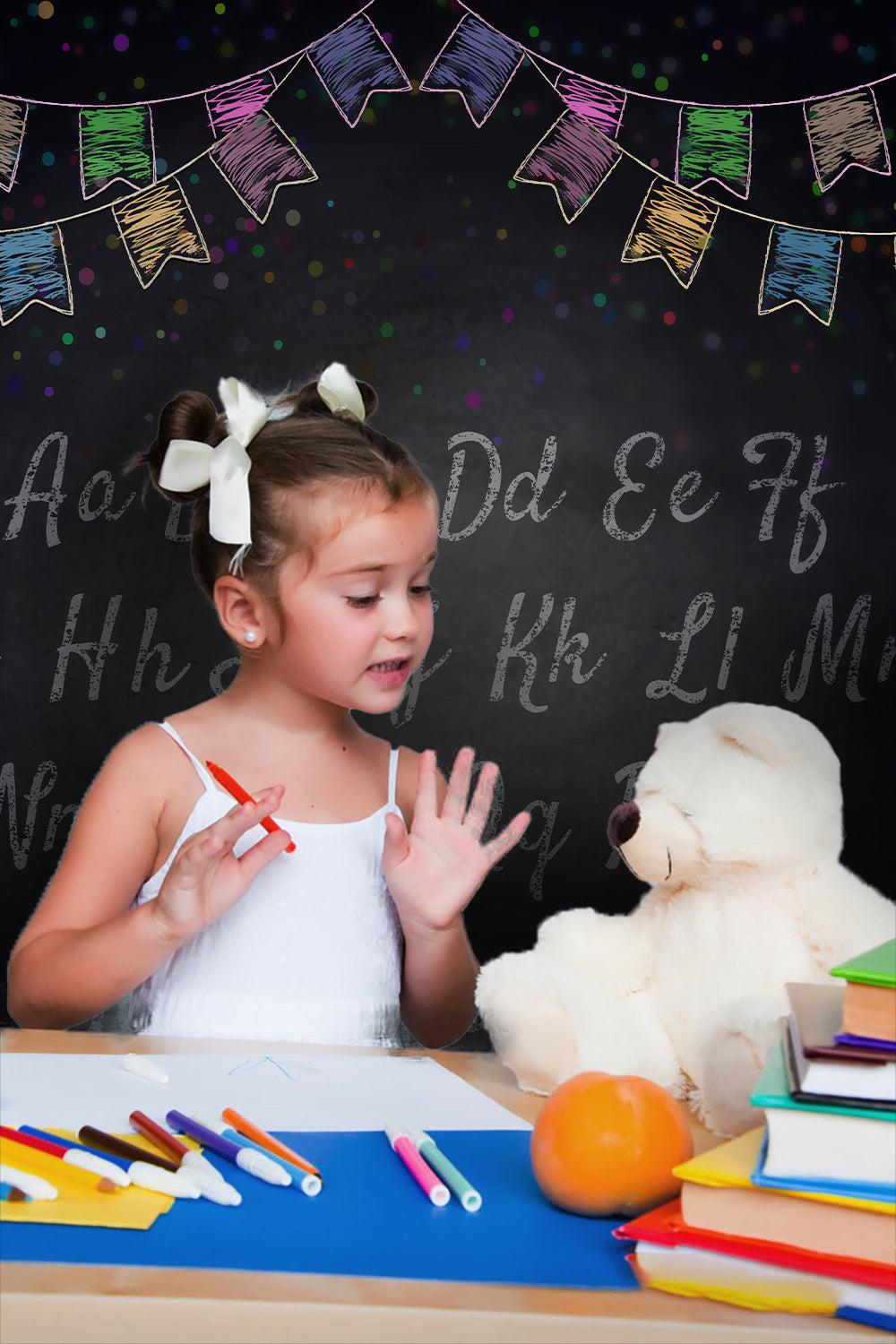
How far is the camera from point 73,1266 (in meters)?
0.47

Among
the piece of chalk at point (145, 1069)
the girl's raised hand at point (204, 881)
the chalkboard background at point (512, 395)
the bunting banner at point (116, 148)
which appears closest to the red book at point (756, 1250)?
the piece of chalk at point (145, 1069)

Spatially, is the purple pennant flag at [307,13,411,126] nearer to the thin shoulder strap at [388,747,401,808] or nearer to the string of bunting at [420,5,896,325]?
the string of bunting at [420,5,896,325]

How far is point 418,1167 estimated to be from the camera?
58 cm

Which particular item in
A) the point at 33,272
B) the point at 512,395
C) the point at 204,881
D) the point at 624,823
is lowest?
the point at 204,881

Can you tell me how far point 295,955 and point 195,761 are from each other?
20 cm

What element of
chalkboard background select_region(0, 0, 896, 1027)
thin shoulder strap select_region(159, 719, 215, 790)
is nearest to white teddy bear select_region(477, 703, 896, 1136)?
thin shoulder strap select_region(159, 719, 215, 790)

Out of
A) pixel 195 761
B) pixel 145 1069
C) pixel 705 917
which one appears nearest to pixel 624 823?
pixel 705 917

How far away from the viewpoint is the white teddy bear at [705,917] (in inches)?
27.2

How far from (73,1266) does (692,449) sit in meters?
1.88

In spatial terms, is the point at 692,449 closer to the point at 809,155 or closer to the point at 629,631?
the point at 629,631

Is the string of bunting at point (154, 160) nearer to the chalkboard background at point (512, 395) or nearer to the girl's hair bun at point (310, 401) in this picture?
the chalkboard background at point (512, 395)

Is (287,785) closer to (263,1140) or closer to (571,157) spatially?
(263,1140)

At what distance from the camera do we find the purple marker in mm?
562

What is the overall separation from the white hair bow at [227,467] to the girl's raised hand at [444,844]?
0.30m
